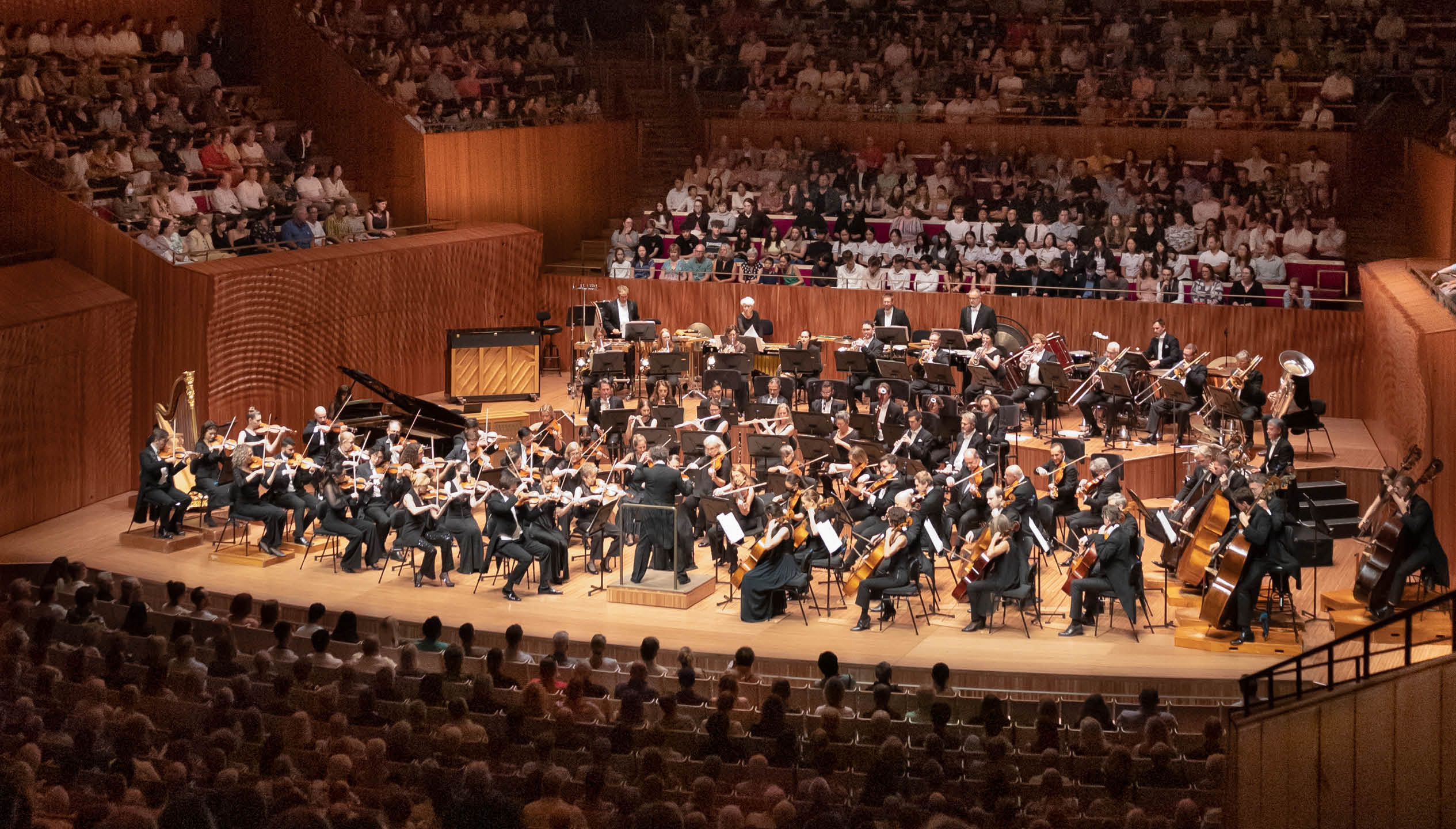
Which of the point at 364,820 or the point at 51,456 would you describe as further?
the point at 51,456

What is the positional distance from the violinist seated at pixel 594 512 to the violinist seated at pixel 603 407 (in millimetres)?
1558

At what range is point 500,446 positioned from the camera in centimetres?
1852

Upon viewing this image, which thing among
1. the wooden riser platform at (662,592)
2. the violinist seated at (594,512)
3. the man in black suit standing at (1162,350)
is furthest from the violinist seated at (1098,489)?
the violinist seated at (594,512)

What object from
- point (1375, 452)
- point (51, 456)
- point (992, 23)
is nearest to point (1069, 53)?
point (992, 23)

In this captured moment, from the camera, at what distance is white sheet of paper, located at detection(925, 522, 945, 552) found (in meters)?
13.5

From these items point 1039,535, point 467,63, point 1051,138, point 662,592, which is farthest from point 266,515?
point 1051,138

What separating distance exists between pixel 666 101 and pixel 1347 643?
634 inches

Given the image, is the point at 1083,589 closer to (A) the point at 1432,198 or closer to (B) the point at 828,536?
(B) the point at 828,536

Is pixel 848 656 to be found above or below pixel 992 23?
below

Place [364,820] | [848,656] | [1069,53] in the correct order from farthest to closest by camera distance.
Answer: [1069,53]
[848,656]
[364,820]

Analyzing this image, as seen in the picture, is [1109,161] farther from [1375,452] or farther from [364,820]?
Result: [364,820]

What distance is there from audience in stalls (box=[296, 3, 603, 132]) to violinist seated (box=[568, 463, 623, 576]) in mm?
8137

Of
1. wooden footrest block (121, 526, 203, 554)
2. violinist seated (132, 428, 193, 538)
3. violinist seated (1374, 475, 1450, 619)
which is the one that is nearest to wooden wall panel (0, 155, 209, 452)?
violinist seated (132, 428, 193, 538)

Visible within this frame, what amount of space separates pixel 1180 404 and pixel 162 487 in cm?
989
